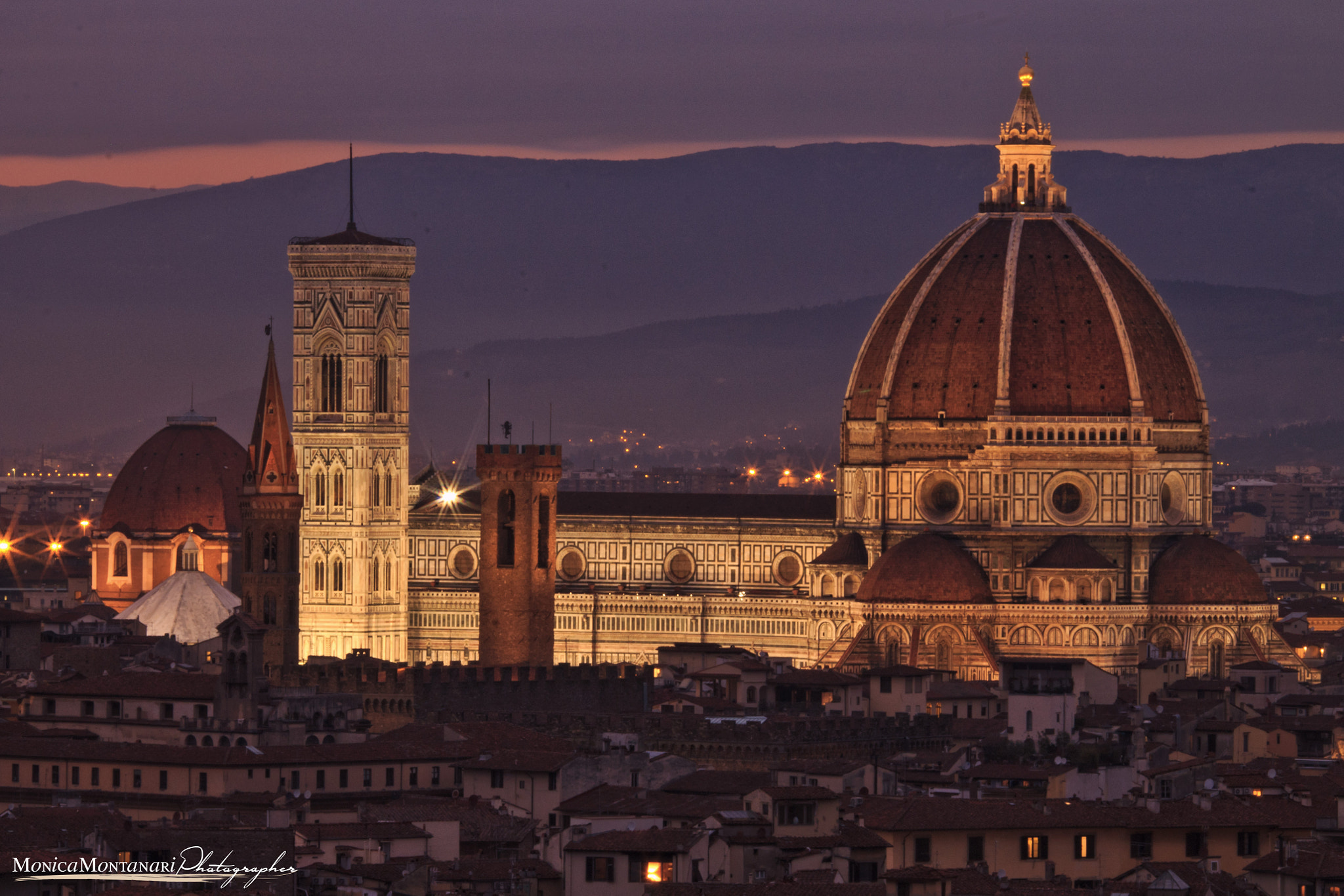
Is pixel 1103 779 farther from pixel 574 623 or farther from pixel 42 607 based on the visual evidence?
pixel 42 607

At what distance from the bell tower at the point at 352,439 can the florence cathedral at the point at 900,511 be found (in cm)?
9

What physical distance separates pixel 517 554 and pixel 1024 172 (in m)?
25.3

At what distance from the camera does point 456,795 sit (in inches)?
3305

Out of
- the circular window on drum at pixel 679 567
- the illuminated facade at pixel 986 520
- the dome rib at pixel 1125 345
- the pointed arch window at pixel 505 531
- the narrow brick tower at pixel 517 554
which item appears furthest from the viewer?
the circular window on drum at pixel 679 567

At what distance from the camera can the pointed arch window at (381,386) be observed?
5699 inches

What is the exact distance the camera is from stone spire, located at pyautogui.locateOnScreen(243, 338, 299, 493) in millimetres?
130875

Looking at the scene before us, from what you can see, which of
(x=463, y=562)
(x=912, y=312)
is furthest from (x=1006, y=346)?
(x=463, y=562)

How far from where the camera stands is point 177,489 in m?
179

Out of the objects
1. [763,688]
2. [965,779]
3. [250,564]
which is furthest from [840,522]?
[965,779]

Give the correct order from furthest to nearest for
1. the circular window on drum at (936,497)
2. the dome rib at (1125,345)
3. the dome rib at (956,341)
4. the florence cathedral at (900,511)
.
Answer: the circular window on drum at (936,497) → the dome rib at (956,341) → the dome rib at (1125,345) → the florence cathedral at (900,511)

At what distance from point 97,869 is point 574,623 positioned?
77.0 m
